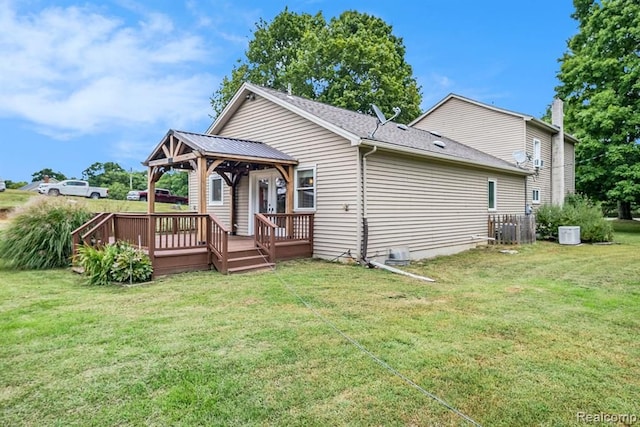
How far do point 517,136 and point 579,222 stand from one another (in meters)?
4.45

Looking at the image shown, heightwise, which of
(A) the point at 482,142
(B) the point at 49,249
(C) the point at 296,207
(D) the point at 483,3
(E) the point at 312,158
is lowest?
(B) the point at 49,249

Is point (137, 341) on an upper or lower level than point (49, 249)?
lower

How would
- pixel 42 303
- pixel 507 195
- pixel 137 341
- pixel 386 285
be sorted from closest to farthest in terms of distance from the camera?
pixel 137 341 < pixel 42 303 < pixel 386 285 < pixel 507 195

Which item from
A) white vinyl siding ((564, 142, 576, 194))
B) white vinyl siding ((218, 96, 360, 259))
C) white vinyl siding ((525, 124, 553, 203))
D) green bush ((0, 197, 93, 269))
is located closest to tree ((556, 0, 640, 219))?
white vinyl siding ((564, 142, 576, 194))

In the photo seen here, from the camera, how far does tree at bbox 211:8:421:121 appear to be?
24406mm

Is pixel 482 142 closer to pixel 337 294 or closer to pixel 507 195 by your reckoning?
pixel 507 195

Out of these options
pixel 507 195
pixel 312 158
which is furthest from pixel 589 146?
pixel 312 158

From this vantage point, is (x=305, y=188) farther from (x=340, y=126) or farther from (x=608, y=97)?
(x=608, y=97)

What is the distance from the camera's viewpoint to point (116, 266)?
645cm

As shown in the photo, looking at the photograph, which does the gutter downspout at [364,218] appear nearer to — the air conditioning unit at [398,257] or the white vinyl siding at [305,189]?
the air conditioning unit at [398,257]

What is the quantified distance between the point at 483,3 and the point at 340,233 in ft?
52.8

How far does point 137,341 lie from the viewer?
376 cm

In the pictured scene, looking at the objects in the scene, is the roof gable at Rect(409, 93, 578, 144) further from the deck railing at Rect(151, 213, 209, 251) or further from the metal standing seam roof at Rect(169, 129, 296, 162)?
the deck railing at Rect(151, 213, 209, 251)

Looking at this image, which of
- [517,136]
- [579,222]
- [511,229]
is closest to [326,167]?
[511,229]
